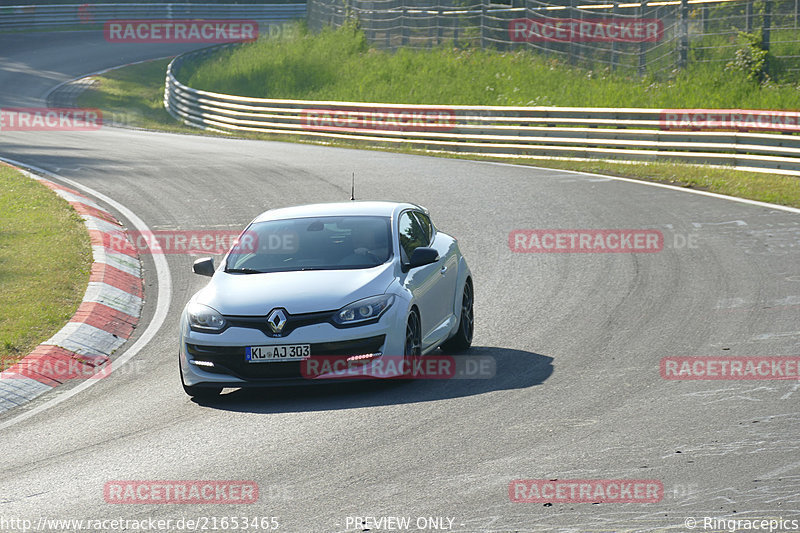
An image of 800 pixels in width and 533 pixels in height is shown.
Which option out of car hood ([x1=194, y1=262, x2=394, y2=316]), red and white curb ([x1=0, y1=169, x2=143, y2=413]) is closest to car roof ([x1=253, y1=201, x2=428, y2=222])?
car hood ([x1=194, y1=262, x2=394, y2=316])

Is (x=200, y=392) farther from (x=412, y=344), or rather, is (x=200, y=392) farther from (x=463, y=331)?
(x=463, y=331)

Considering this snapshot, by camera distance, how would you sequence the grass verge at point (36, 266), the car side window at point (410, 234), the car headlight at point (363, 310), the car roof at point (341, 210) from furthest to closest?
1. the grass verge at point (36, 266)
2. the car roof at point (341, 210)
3. the car side window at point (410, 234)
4. the car headlight at point (363, 310)

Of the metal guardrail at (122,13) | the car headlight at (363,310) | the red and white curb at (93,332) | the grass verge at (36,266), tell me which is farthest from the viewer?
the metal guardrail at (122,13)

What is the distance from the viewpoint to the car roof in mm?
10664

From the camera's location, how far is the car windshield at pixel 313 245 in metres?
9.94

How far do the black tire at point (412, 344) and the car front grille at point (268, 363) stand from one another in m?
0.36

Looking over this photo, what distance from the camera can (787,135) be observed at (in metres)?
21.8

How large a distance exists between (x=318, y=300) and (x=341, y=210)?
1910 millimetres

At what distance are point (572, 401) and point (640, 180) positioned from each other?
46.7 feet

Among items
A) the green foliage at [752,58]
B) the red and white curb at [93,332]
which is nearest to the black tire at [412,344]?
the red and white curb at [93,332]

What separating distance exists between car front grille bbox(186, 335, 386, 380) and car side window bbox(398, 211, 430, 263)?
1351 millimetres

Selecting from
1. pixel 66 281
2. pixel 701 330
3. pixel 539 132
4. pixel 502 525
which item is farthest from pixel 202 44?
pixel 502 525

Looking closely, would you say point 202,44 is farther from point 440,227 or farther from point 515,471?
point 515,471

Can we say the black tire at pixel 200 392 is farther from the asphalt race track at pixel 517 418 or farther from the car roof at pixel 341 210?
the car roof at pixel 341 210
